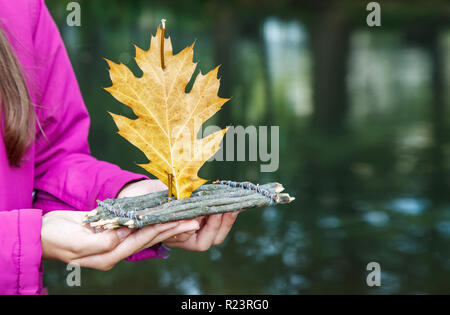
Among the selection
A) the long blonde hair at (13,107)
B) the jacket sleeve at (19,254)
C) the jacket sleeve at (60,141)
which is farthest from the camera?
the jacket sleeve at (60,141)

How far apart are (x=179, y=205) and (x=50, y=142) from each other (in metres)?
0.44

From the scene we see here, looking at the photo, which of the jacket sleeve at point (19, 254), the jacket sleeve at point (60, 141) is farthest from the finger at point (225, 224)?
the jacket sleeve at point (19, 254)

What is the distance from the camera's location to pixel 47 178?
1.47 metres

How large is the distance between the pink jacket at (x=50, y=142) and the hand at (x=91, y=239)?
0.40 feet

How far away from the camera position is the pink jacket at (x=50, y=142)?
→ 1385 mm

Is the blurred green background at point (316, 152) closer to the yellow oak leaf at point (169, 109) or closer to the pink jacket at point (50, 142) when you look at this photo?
the pink jacket at point (50, 142)

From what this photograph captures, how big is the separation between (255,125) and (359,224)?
246 cm

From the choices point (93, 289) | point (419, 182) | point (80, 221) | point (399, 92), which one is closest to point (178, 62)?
point (80, 221)

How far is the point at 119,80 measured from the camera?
49.0 inches

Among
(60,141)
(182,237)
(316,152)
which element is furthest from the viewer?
(316,152)

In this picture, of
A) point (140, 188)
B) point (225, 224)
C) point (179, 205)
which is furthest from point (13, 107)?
point (225, 224)

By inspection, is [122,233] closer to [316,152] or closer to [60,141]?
[60,141]

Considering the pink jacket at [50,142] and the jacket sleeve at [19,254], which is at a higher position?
the pink jacket at [50,142]

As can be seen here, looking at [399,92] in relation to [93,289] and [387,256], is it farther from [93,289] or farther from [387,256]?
[93,289]
